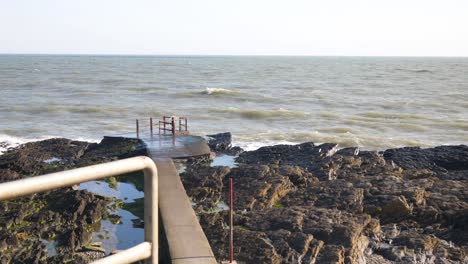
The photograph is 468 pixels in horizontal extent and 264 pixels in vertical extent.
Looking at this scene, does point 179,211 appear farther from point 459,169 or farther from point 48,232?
point 459,169

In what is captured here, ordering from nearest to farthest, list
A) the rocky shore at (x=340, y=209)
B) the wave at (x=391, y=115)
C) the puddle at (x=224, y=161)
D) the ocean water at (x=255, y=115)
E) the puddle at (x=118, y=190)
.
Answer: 1. the rocky shore at (x=340, y=209)
2. the puddle at (x=118, y=190)
3. the puddle at (x=224, y=161)
4. the ocean water at (x=255, y=115)
5. the wave at (x=391, y=115)

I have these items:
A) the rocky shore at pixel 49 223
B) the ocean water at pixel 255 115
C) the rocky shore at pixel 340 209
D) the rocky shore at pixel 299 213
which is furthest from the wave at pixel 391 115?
the rocky shore at pixel 49 223

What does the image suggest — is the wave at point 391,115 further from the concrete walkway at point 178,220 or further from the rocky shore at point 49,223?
the rocky shore at point 49,223

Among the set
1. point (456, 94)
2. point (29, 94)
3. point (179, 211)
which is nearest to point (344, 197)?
point (179, 211)

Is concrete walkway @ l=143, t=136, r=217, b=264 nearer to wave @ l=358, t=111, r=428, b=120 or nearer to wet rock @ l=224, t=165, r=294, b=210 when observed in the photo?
wet rock @ l=224, t=165, r=294, b=210

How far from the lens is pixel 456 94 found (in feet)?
189

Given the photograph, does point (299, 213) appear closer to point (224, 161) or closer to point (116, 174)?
point (224, 161)

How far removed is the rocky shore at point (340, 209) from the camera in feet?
30.1

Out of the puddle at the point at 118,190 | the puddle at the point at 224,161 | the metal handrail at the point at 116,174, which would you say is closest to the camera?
the metal handrail at the point at 116,174

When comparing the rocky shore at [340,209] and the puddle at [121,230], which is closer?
the rocky shore at [340,209]

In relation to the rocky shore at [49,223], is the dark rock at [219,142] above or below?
below

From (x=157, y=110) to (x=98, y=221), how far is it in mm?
28985

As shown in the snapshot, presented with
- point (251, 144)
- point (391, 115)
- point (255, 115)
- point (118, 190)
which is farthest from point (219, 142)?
point (391, 115)

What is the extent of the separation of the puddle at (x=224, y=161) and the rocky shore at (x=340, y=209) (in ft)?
3.03
